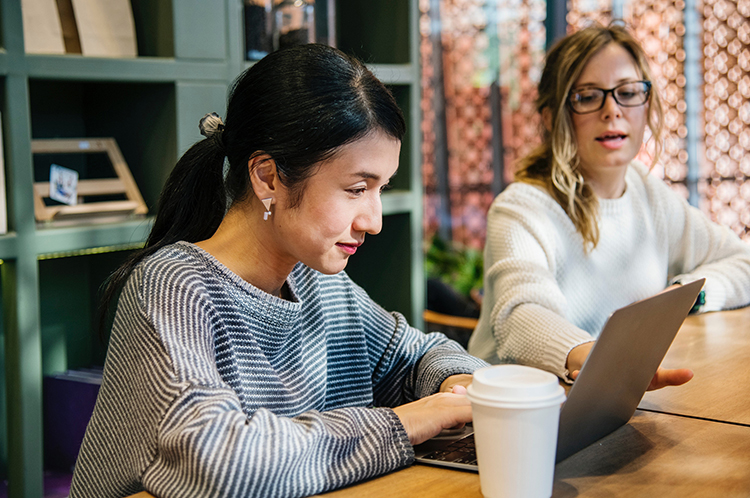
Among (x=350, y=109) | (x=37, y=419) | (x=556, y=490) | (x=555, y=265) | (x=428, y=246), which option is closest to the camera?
(x=556, y=490)

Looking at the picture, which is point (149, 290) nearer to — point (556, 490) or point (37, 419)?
point (556, 490)

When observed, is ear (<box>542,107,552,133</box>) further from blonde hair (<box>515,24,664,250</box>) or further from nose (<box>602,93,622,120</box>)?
nose (<box>602,93,622,120</box>)

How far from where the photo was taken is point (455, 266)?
4.43 meters

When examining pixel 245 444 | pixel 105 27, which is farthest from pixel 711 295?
pixel 105 27

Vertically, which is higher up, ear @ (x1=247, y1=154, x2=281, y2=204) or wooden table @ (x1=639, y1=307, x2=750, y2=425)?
ear @ (x1=247, y1=154, x2=281, y2=204)

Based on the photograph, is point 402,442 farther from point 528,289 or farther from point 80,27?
point 80,27

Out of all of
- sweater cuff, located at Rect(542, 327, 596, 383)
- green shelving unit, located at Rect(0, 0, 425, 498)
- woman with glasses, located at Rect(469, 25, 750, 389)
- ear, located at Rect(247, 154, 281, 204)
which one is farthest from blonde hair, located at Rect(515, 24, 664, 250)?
ear, located at Rect(247, 154, 281, 204)

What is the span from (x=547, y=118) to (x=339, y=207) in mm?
1130

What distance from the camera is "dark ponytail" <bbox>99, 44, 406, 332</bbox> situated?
1118 mm

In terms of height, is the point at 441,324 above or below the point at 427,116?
below

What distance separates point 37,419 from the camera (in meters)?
1.60

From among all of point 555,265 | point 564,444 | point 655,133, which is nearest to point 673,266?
point 655,133

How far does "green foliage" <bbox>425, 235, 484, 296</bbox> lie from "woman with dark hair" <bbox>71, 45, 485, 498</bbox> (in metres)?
2.81

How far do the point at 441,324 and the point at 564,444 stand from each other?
241 cm
